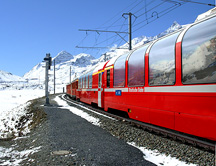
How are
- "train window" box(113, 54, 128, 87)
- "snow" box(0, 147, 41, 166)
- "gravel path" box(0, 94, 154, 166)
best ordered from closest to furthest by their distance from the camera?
"gravel path" box(0, 94, 154, 166) → "snow" box(0, 147, 41, 166) → "train window" box(113, 54, 128, 87)

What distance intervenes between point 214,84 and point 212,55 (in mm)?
642

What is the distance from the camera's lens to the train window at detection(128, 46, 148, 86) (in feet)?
24.4

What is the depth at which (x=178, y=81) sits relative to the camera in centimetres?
558

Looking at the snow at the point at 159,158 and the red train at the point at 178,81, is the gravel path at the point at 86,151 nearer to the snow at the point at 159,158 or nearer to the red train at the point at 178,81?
the snow at the point at 159,158

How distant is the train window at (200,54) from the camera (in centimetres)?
468

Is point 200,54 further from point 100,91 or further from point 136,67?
point 100,91

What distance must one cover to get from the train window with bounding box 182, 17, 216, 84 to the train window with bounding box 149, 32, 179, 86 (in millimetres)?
472

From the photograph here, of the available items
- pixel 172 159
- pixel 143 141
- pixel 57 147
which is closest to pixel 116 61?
pixel 143 141

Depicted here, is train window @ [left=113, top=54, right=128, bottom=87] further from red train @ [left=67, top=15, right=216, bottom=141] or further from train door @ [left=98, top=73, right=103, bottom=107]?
train door @ [left=98, top=73, right=103, bottom=107]

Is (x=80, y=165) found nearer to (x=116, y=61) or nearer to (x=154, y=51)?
(x=154, y=51)

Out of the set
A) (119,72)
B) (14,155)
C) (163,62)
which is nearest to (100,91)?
(119,72)

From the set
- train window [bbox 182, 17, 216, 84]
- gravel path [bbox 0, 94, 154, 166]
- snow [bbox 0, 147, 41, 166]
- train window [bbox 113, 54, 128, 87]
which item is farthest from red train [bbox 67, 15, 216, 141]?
snow [bbox 0, 147, 41, 166]

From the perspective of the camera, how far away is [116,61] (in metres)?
10.1

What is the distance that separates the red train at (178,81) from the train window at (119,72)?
0.41 meters
